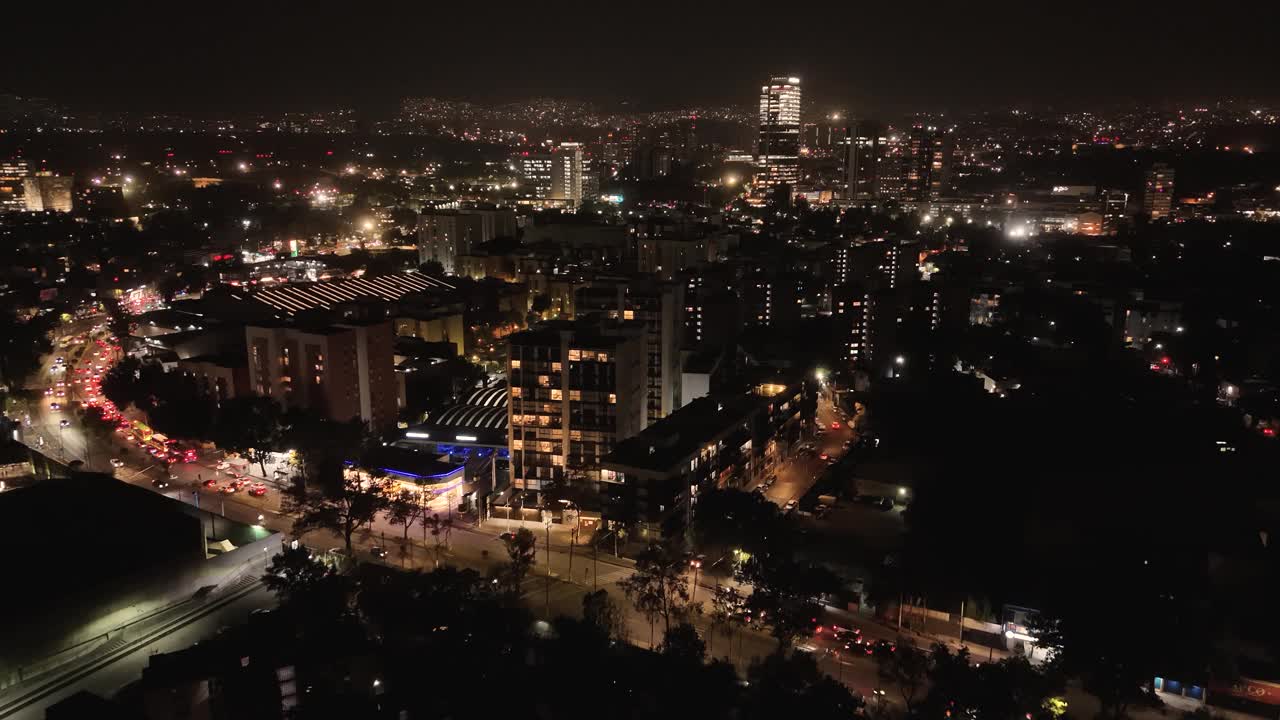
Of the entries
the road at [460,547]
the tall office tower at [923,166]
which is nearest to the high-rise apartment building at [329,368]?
the road at [460,547]

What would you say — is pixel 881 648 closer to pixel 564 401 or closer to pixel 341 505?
pixel 564 401

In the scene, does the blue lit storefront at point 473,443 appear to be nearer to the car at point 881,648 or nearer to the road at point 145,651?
the road at point 145,651

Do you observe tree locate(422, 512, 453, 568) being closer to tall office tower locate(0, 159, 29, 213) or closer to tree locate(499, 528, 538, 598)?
tree locate(499, 528, 538, 598)

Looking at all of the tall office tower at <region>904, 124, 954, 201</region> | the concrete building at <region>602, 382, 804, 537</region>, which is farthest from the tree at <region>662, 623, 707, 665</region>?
the tall office tower at <region>904, 124, 954, 201</region>

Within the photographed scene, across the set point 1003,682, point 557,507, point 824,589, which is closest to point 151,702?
point 557,507

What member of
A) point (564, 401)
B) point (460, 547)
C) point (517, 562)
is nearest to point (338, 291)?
point (564, 401)
